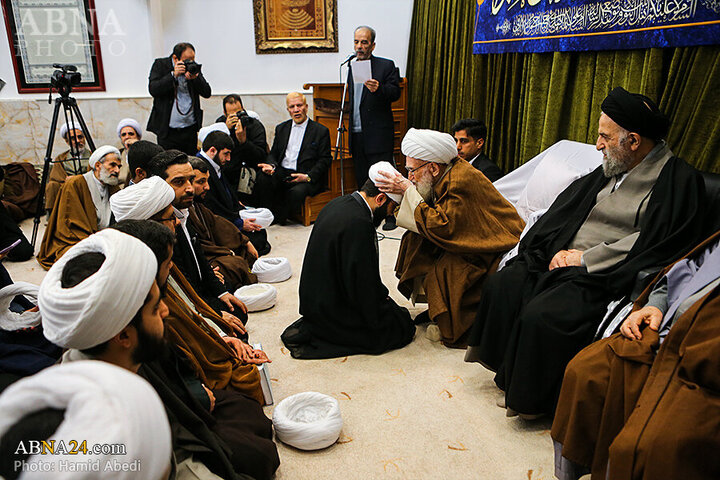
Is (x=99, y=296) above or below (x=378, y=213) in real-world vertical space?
above

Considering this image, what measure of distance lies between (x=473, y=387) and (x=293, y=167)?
3.33 m

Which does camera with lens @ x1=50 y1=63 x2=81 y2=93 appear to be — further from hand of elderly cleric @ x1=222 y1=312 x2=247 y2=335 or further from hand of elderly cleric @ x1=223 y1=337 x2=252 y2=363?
hand of elderly cleric @ x1=223 y1=337 x2=252 y2=363

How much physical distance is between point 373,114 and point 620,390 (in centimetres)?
395

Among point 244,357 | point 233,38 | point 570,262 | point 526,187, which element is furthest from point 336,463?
point 233,38

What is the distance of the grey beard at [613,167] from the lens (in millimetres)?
2477

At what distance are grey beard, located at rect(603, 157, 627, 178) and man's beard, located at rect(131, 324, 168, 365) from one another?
83.1 inches

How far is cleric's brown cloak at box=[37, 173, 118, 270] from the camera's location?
3633 millimetres

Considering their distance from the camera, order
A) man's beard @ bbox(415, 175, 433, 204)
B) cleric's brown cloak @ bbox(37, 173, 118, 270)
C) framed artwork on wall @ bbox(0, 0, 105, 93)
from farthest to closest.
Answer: framed artwork on wall @ bbox(0, 0, 105, 93)
cleric's brown cloak @ bbox(37, 173, 118, 270)
man's beard @ bbox(415, 175, 433, 204)

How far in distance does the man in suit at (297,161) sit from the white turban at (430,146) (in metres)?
2.40

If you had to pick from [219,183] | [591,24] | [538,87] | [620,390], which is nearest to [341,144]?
[219,183]

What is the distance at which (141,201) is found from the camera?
6.73 ft

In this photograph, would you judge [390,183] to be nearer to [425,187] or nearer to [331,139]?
[425,187]

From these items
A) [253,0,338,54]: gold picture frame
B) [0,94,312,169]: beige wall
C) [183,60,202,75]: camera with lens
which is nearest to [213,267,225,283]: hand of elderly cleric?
[183,60,202,75]: camera with lens

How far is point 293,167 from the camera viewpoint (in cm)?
534
